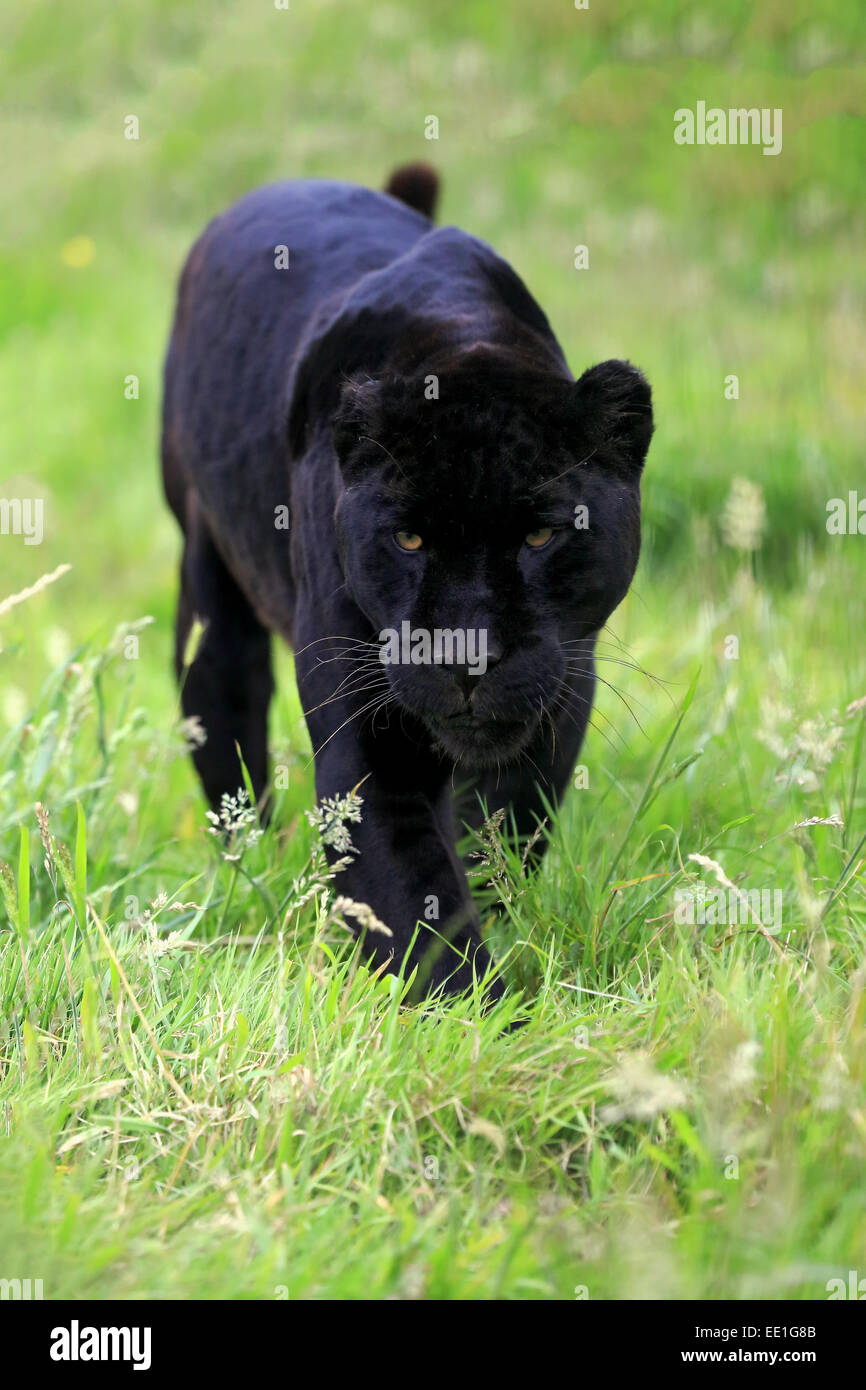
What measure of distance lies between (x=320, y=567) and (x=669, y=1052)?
1205mm

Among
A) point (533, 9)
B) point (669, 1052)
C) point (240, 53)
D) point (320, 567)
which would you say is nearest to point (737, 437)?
point (320, 567)

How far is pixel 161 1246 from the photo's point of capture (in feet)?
5.96

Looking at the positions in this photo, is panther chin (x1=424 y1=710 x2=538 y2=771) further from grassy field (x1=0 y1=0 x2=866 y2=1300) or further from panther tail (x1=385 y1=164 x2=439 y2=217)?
panther tail (x1=385 y1=164 x2=439 y2=217)

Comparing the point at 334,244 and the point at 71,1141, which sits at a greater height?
the point at 334,244

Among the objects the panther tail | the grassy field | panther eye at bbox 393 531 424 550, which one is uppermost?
the panther tail

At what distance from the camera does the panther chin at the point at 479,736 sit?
2426 millimetres

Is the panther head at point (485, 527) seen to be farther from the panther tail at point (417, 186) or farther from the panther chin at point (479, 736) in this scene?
the panther tail at point (417, 186)

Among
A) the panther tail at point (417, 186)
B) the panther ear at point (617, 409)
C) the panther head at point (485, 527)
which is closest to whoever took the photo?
the panther head at point (485, 527)

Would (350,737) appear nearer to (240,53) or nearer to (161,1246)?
(161,1246)

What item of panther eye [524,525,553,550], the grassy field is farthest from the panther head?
the grassy field

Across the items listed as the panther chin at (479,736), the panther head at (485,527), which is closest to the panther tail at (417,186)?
the panther head at (485,527)

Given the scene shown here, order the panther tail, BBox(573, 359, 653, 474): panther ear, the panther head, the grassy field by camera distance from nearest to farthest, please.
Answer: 1. the grassy field
2. the panther head
3. BBox(573, 359, 653, 474): panther ear
4. the panther tail

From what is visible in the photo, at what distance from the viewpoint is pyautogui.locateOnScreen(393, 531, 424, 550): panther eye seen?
2.44 metres

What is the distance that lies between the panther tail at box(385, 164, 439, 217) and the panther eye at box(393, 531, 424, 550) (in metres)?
2.02
